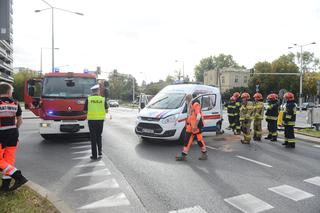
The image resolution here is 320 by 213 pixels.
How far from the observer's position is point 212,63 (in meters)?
107

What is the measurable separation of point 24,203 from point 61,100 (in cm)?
578

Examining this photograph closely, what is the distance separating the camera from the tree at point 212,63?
10581cm

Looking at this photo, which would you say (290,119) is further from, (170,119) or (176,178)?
(176,178)

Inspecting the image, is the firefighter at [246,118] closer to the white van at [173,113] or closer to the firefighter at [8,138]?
the white van at [173,113]

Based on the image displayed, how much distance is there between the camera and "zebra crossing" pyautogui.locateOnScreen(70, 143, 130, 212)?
4441mm

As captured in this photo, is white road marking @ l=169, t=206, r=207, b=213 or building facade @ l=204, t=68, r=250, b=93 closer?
white road marking @ l=169, t=206, r=207, b=213

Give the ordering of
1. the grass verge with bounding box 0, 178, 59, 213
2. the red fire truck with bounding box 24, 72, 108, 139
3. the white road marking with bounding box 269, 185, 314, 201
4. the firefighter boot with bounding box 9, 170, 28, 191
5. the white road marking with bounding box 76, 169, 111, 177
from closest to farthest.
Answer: the grass verge with bounding box 0, 178, 59, 213 → the firefighter boot with bounding box 9, 170, 28, 191 → the white road marking with bounding box 269, 185, 314, 201 → the white road marking with bounding box 76, 169, 111, 177 → the red fire truck with bounding box 24, 72, 108, 139

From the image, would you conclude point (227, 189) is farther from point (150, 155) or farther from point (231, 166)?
point (150, 155)

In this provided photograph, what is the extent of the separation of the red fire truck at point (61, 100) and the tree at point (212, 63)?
315ft

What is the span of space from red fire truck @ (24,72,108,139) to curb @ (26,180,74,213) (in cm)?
447

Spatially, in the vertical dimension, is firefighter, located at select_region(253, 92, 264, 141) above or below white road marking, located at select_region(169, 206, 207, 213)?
above

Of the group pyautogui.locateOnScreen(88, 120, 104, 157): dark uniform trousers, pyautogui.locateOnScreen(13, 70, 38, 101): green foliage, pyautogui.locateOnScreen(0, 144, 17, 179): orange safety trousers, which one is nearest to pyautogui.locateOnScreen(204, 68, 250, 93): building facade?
pyautogui.locateOnScreen(13, 70, 38, 101): green foliage

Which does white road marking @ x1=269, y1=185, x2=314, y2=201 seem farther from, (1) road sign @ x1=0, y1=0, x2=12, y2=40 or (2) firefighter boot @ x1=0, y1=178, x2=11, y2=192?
(1) road sign @ x1=0, y1=0, x2=12, y2=40

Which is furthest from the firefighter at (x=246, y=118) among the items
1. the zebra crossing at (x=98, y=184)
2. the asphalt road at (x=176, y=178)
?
the zebra crossing at (x=98, y=184)
